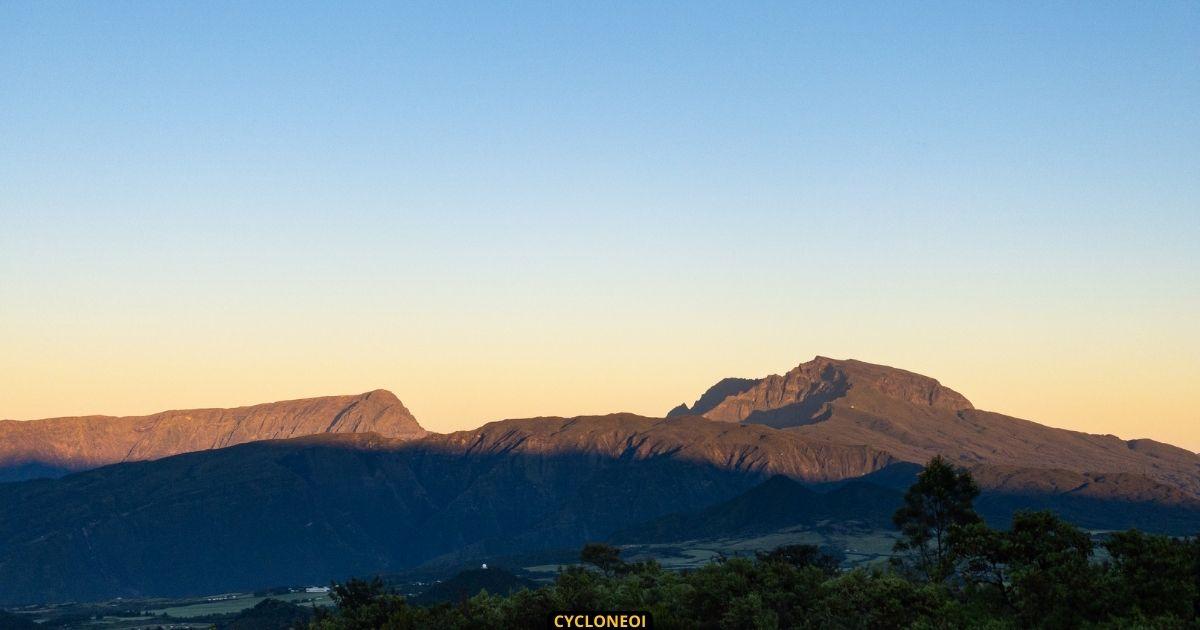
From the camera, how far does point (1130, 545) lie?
328ft

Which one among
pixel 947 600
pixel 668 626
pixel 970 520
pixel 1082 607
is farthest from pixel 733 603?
pixel 970 520

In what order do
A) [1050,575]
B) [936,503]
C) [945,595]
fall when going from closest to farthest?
[1050,575] → [945,595] → [936,503]

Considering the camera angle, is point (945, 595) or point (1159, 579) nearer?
point (1159, 579)

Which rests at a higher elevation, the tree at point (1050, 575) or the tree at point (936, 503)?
the tree at point (936, 503)

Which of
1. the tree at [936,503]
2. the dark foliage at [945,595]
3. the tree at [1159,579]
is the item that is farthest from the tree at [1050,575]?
the tree at [936,503]

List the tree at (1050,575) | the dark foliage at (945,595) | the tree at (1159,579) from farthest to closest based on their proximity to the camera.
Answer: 1. the tree at (1050,575)
2. the dark foliage at (945,595)
3. the tree at (1159,579)

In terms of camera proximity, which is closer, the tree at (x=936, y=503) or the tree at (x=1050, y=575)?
the tree at (x=1050, y=575)

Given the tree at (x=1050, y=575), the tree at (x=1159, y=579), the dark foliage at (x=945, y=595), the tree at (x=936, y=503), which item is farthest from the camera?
the tree at (x=936, y=503)

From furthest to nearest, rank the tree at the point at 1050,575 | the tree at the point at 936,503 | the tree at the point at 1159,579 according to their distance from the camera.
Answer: the tree at the point at 936,503
the tree at the point at 1050,575
the tree at the point at 1159,579

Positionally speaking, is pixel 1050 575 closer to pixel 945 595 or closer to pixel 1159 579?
pixel 1159 579

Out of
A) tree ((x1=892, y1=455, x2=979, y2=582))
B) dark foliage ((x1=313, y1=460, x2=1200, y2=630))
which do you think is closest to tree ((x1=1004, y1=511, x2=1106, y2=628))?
dark foliage ((x1=313, y1=460, x2=1200, y2=630))

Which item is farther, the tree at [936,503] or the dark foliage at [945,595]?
the tree at [936,503]

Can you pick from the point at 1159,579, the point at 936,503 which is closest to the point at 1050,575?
the point at 1159,579

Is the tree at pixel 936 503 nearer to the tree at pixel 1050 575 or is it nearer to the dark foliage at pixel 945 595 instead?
the dark foliage at pixel 945 595
